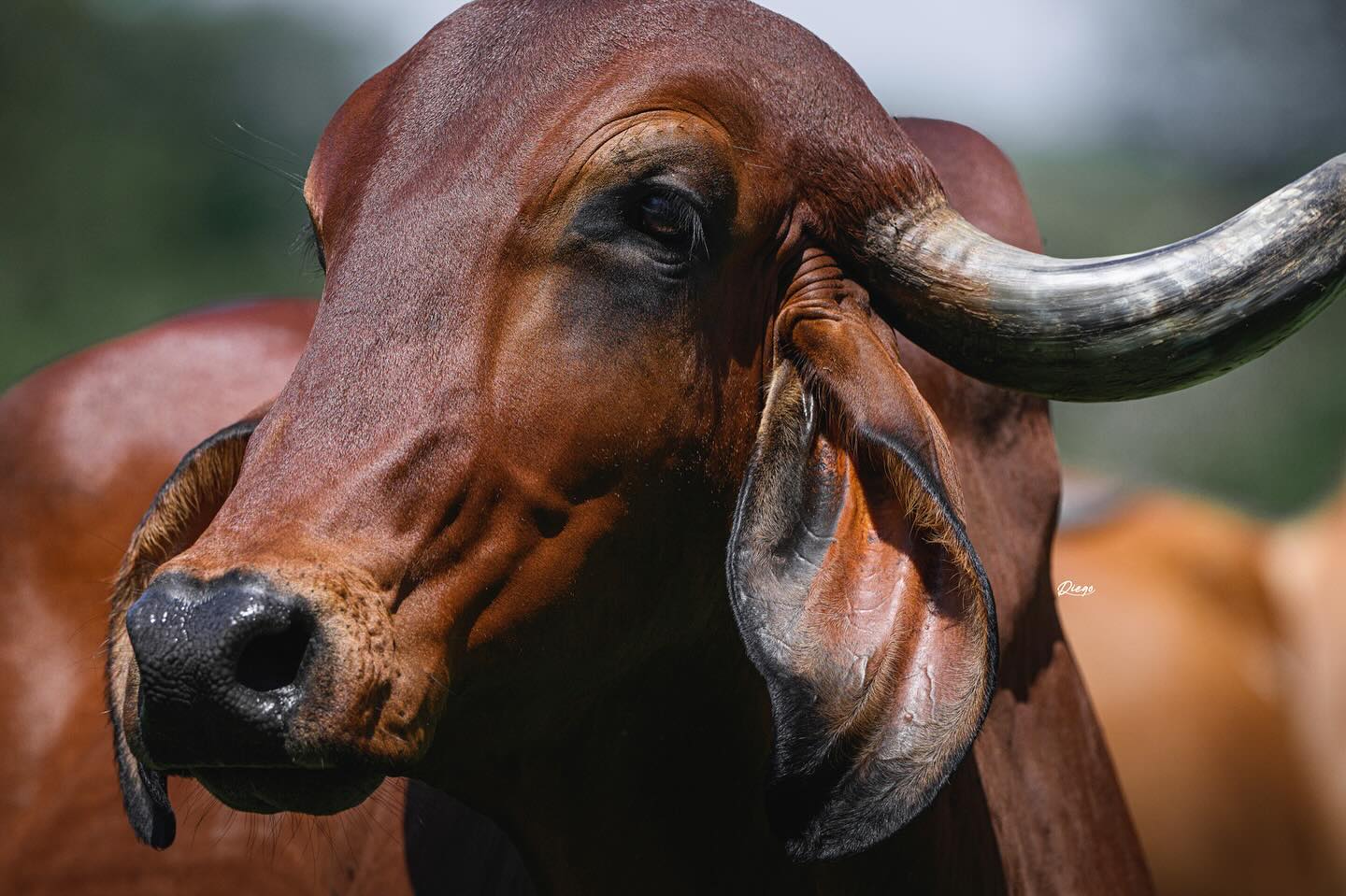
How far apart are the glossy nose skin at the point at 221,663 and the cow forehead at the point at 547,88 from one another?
85 cm

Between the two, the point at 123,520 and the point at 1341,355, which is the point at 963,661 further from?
the point at 1341,355

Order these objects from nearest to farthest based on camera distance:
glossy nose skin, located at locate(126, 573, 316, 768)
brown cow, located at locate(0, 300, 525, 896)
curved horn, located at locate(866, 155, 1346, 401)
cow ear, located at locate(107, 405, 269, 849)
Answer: glossy nose skin, located at locate(126, 573, 316, 768) → curved horn, located at locate(866, 155, 1346, 401) → cow ear, located at locate(107, 405, 269, 849) → brown cow, located at locate(0, 300, 525, 896)

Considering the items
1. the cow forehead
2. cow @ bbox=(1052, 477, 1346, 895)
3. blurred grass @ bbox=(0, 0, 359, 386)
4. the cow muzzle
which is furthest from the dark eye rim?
blurred grass @ bbox=(0, 0, 359, 386)

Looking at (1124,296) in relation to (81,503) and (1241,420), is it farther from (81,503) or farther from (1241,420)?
(1241,420)

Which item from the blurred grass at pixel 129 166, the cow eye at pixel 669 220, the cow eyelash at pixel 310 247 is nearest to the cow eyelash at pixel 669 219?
the cow eye at pixel 669 220

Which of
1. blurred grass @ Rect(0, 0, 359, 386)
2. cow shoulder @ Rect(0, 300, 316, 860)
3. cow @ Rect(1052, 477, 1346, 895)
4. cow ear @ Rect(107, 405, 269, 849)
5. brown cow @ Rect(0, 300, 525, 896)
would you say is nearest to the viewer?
cow ear @ Rect(107, 405, 269, 849)

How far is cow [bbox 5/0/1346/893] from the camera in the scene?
2.50m

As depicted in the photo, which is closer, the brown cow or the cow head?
the cow head

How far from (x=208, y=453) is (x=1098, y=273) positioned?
1.87 metres

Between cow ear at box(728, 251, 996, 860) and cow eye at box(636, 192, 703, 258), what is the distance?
348 mm

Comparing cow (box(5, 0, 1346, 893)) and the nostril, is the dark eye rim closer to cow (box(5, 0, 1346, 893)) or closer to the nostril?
cow (box(5, 0, 1346, 893))

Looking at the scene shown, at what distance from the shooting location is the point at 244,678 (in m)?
2.37

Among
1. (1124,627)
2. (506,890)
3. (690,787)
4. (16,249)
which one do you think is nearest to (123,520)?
(506,890)

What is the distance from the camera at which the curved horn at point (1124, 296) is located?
279 centimetres
